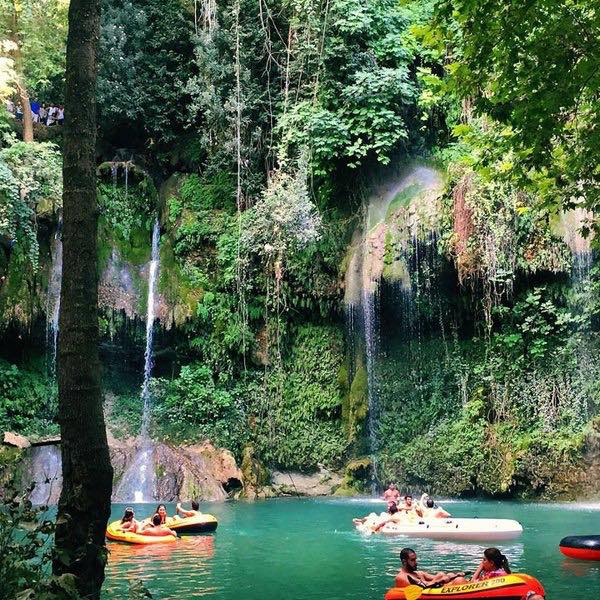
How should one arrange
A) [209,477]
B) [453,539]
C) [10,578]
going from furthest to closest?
[209,477] → [453,539] → [10,578]

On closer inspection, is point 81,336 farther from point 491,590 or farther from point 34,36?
point 34,36

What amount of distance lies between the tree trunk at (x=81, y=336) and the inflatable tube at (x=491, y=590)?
4.00m

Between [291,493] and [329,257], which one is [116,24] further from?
[291,493]

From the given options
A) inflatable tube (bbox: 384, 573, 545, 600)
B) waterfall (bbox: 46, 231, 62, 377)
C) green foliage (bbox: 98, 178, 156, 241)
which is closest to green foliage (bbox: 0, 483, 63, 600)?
inflatable tube (bbox: 384, 573, 545, 600)

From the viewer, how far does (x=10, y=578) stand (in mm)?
3135

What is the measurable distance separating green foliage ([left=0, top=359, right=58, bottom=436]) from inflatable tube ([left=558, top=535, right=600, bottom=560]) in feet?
41.5

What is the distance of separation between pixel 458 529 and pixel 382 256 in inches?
298

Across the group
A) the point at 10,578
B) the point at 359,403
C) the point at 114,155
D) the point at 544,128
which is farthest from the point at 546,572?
the point at 114,155

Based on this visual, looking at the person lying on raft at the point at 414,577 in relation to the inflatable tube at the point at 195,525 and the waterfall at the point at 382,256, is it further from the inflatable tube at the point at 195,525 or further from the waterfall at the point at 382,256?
the waterfall at the point at 382,256

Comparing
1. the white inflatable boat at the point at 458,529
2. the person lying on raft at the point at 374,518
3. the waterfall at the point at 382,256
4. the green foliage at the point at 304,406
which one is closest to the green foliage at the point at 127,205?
the green foliage at the point at 304,406

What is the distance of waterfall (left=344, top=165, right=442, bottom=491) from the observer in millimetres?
17016

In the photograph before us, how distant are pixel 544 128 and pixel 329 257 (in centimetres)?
1217

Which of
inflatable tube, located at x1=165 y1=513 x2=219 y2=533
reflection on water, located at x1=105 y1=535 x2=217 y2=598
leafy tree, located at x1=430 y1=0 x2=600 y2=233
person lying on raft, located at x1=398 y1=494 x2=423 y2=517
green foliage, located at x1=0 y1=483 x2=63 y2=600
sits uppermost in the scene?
leafy tree, located at x1=430 y1=0 x2=600 y2=233

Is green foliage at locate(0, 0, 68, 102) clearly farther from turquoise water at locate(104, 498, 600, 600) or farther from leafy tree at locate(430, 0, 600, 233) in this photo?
leafy tree at locate(430, 0, 600, 233)
